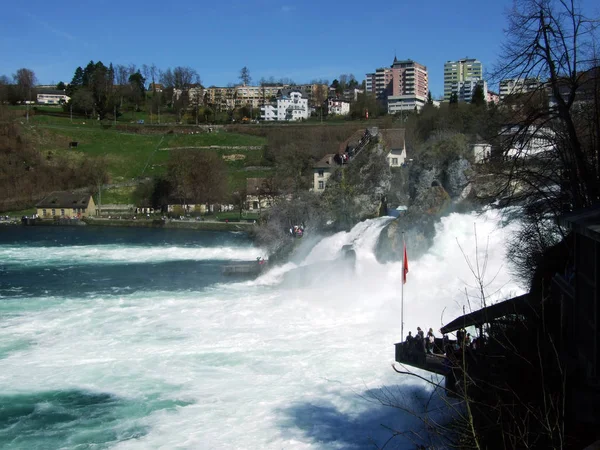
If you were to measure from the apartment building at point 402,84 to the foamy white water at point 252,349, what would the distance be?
120 m

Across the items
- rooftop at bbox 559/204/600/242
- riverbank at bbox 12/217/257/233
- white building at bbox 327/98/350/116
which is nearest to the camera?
rooftop at bbox 559/204/600/242

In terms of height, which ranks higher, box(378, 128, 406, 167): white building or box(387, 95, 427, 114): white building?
box(387, 95, 427, 114): white building

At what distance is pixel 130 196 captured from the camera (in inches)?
3344

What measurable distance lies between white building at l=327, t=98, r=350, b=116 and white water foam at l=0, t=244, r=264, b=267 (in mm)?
88875

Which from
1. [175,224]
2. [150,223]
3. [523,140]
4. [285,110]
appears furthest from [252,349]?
[285,110]

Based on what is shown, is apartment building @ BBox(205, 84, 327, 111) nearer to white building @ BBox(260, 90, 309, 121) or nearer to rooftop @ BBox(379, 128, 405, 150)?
white building @ BBox(260, 90, 309, 121)

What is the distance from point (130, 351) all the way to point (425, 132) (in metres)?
60.9

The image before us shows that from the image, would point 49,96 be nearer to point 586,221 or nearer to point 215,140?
point 215,140

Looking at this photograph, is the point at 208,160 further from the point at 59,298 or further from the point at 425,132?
the point at 59,298

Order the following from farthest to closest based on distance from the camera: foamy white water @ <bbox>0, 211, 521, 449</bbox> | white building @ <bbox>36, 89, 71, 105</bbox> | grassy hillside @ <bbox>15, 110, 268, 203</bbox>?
white building @ <bbox>36, 89, 71, 105</bbox>
grassy hillside @ <bbox>15, 110, 268, 203</bbox>
foamy white water @ <bbox>0, 211, 521, 449</bbox>

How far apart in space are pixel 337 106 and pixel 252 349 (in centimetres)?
11977

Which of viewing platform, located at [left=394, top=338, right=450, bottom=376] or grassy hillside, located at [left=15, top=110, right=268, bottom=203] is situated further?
grassy hillside, located at [left=15, top=110, right=268, bottom=203]

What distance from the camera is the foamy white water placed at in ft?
50.9

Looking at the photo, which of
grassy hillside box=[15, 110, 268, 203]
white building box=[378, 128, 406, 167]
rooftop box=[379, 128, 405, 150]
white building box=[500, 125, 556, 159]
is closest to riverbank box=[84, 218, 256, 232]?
grassy hillside box=[15, 110, 268, 203]
